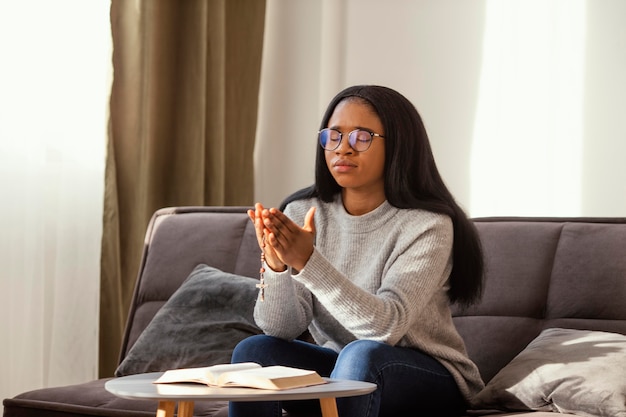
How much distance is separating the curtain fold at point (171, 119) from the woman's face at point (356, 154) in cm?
134

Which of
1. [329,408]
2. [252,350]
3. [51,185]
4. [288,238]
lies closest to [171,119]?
[51,185]

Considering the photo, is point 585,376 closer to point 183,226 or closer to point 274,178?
point 183,226

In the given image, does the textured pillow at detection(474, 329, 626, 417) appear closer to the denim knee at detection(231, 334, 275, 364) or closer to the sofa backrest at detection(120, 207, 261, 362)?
the denim knee at detection(231, 334, 275, 364)

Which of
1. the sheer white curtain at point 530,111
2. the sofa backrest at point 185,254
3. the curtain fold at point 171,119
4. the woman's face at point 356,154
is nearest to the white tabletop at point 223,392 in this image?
the woman's face at point 356,154

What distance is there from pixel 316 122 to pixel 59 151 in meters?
1.09

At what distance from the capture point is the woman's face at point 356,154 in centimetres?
218

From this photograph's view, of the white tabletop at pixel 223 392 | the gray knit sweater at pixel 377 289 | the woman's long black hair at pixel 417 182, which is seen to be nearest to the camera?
the white tabletop at pixel 223 392

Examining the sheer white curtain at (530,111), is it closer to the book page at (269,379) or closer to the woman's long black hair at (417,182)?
the woman's long black hair at (417,182)

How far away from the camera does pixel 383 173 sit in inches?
Answer: 87.7

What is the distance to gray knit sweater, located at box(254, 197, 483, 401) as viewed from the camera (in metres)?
1.92

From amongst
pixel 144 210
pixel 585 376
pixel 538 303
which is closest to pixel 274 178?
pixel 144 210

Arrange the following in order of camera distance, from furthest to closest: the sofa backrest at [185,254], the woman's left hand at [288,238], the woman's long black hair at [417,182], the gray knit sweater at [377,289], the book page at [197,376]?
the sofa backrest at [185,254]
the woman's long black hair at [417,182]
the gray knit sweater at [377,289]
the woman's left hand at [288,238]
the book page at [197,376]

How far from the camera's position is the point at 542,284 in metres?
2.44

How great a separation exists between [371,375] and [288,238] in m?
0.30
